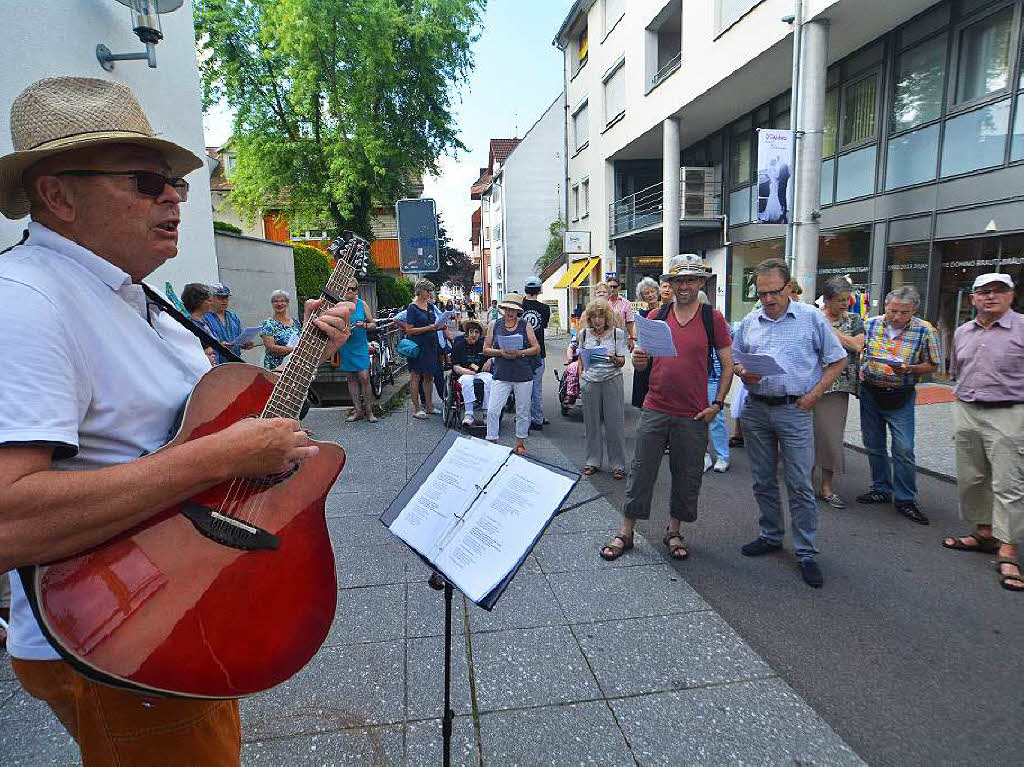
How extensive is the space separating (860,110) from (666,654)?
1318 cm

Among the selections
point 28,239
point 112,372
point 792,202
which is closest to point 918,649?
point 112,372

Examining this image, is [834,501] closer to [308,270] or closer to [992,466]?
[992,466]

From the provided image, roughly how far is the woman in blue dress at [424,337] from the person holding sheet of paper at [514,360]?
1.68 meters

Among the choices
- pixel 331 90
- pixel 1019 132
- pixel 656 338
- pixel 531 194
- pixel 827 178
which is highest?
pixel 331 90

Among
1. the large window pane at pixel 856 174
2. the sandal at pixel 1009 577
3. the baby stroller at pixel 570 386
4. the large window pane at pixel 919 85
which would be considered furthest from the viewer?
the large window pane at pixel 856 174

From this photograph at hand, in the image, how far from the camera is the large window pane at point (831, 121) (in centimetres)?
1257

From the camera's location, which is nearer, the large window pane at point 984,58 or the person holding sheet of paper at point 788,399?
the person holding sheet of paper at point 788,399

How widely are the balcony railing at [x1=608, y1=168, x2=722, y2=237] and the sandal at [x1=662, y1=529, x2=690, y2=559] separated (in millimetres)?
15733

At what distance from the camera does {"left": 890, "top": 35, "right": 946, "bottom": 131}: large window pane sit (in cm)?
999

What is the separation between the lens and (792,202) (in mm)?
11070

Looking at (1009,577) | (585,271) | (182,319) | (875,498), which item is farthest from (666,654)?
(585,271)

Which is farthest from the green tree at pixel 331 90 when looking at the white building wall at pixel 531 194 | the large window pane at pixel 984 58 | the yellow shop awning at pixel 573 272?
the large window pane at pixel 984 58

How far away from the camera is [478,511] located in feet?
5.90

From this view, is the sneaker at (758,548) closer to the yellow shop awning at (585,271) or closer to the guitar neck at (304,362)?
the guitar neck at (304,362)
